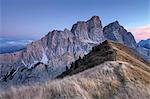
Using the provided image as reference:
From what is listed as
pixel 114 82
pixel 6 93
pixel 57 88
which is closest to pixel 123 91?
pixel 114 82

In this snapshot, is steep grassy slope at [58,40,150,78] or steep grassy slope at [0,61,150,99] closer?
steep grassy slope at [0,61,150,99]

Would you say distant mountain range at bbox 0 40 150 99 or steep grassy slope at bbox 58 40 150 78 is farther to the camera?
steep grassy slope at bbox 58 40 150 78

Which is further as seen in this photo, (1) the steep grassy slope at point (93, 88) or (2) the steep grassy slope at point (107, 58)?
(2) the steep grassy slope at point (107, 58)

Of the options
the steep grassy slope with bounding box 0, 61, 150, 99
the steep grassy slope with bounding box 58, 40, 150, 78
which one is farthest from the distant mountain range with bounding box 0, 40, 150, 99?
the steep grassy slope with bounding box 58, 40, 150, 78

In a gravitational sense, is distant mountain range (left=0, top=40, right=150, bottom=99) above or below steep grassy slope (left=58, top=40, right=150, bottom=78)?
below

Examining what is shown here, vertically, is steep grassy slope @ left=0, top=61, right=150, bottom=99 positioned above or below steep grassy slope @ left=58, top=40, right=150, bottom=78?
below

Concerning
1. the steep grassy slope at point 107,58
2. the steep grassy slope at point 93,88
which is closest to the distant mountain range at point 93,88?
the steep grassy slope at point 93,88

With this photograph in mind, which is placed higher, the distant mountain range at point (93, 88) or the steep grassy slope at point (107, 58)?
the steep grassy slope at point (107, 58)

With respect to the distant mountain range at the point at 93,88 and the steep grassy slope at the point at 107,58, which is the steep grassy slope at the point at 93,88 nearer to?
the distant mountain range at the point at 93,88

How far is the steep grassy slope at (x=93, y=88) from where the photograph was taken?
1373cm

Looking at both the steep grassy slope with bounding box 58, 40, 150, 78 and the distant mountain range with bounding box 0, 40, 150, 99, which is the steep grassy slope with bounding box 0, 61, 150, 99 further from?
the steep grassy slope with bounding box 58, 40, 150, 78

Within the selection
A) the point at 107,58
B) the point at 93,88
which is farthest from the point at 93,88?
the point at 107,58

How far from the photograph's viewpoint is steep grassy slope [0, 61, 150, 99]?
13734 mm

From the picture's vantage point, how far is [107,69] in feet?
67.1
